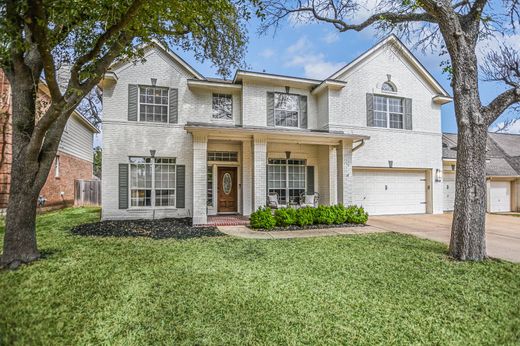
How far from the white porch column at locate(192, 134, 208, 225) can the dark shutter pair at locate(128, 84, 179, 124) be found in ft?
8.17

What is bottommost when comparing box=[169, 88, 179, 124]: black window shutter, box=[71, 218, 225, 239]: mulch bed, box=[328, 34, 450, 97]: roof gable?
box=[71, 218, 225, 239]: mulch bed

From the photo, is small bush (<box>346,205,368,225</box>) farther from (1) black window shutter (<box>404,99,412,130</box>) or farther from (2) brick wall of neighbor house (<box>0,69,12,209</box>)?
(2) brick wall of neighbor house (<box>0,69,12,209</box>)

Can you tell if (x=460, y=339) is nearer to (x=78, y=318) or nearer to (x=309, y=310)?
(x=309, y=310)

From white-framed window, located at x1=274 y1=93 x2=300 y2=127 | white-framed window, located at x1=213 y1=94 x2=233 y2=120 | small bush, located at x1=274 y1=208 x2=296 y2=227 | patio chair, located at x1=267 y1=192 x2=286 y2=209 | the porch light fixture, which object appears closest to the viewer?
small bush, located at x1=274 y1=208 x2=296 y2=227

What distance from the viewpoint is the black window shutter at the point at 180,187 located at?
12.0 meters

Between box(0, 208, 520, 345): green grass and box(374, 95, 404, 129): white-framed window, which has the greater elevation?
box(374, 95, 404, 129): white-framed window

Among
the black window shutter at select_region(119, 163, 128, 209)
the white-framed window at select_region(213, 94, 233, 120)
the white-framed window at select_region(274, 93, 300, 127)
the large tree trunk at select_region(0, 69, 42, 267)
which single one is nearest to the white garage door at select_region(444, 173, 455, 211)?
the white-framed window at select_region(274, 93, 300, 127)

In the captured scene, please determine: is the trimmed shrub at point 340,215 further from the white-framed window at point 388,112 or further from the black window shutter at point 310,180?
the white-framed window at point 388,112

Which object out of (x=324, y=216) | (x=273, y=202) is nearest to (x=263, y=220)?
(x=324, y=216)

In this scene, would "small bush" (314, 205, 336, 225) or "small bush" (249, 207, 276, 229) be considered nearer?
"small bush" (249, 207, 276, 229)

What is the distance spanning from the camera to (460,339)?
330cm

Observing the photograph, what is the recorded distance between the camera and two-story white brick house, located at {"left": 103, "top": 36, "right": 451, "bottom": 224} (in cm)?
1134

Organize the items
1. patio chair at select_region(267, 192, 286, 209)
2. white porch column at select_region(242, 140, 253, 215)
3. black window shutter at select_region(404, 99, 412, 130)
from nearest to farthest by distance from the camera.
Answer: patio chair at select_region(267, 192, 286, 209) < white porch column at select_region(242, 140, 253, 215) < black window shutter at select_region(404, 99, 412, 130)

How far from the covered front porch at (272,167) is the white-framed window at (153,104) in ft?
7.32
